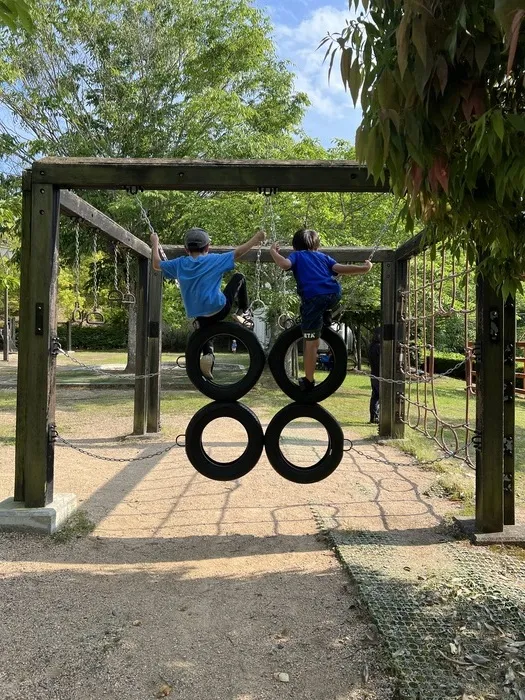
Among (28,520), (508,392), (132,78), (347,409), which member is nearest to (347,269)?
(508,392)

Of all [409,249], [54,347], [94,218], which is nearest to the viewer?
[54,347]

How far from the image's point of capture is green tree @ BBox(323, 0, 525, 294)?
61.4 inches

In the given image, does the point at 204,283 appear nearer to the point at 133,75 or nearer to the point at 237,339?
the point at 237,339

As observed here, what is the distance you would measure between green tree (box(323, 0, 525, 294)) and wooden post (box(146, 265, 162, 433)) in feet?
20.3

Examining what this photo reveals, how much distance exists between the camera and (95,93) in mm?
15094

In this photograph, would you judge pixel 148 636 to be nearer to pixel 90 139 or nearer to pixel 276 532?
pixel 276 532

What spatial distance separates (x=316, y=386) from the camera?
3814 mm

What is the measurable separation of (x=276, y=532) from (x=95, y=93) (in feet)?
47.3

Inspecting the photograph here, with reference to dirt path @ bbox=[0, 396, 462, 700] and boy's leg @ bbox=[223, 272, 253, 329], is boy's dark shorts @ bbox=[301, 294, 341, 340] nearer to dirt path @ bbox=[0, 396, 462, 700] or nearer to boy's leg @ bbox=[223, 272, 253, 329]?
boy's leg @ bbox=[223, 272, 253, 329]

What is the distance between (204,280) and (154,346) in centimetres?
435

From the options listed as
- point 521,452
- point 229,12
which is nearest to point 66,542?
point 521,452

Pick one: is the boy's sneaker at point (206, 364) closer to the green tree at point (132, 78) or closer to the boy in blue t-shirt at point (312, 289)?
the boy in blue t-shirt at point (312, 289)

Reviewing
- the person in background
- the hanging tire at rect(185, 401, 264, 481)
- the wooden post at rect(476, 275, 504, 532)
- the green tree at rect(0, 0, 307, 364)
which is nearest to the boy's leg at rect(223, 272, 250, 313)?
the hanging tire at rect(185, 401, 264, 481)

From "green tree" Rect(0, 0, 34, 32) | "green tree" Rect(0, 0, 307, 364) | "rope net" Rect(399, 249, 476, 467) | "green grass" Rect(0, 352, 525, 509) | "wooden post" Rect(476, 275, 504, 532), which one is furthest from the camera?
"green tree" Rect(0, 0, 307, 364)
